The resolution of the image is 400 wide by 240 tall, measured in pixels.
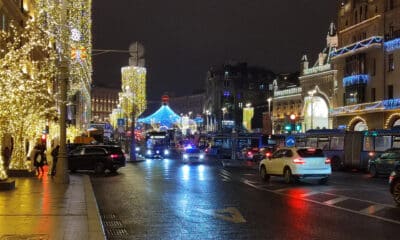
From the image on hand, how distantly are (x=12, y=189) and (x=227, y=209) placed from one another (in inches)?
326

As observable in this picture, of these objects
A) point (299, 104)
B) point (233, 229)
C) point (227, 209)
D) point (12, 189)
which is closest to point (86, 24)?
point (12, 189)

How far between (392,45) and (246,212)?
53805 mm

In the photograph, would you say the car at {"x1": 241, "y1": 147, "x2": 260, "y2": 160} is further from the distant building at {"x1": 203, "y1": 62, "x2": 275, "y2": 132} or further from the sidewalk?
the distant building at {"x1": 203, "y1": 62, "x2": 275, "y2": 132}

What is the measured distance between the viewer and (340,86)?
77125mm

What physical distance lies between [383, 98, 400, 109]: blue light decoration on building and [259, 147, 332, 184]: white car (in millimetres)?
37441

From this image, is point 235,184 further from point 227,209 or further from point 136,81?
point 136,81

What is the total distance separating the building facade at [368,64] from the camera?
64.2m

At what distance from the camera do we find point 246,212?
1546 centimetres

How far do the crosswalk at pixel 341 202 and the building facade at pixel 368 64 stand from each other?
4222cm

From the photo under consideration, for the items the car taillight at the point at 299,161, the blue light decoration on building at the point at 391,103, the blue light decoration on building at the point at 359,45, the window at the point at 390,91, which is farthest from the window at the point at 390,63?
the car taillight at the point at 299,161

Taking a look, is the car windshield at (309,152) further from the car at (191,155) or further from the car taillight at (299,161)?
the car at (191,155)

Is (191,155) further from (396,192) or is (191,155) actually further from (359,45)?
(396,192)

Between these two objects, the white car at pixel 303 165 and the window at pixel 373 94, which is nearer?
the white car at pixel 303 165

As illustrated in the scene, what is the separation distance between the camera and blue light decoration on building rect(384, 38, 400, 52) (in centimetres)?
6301
